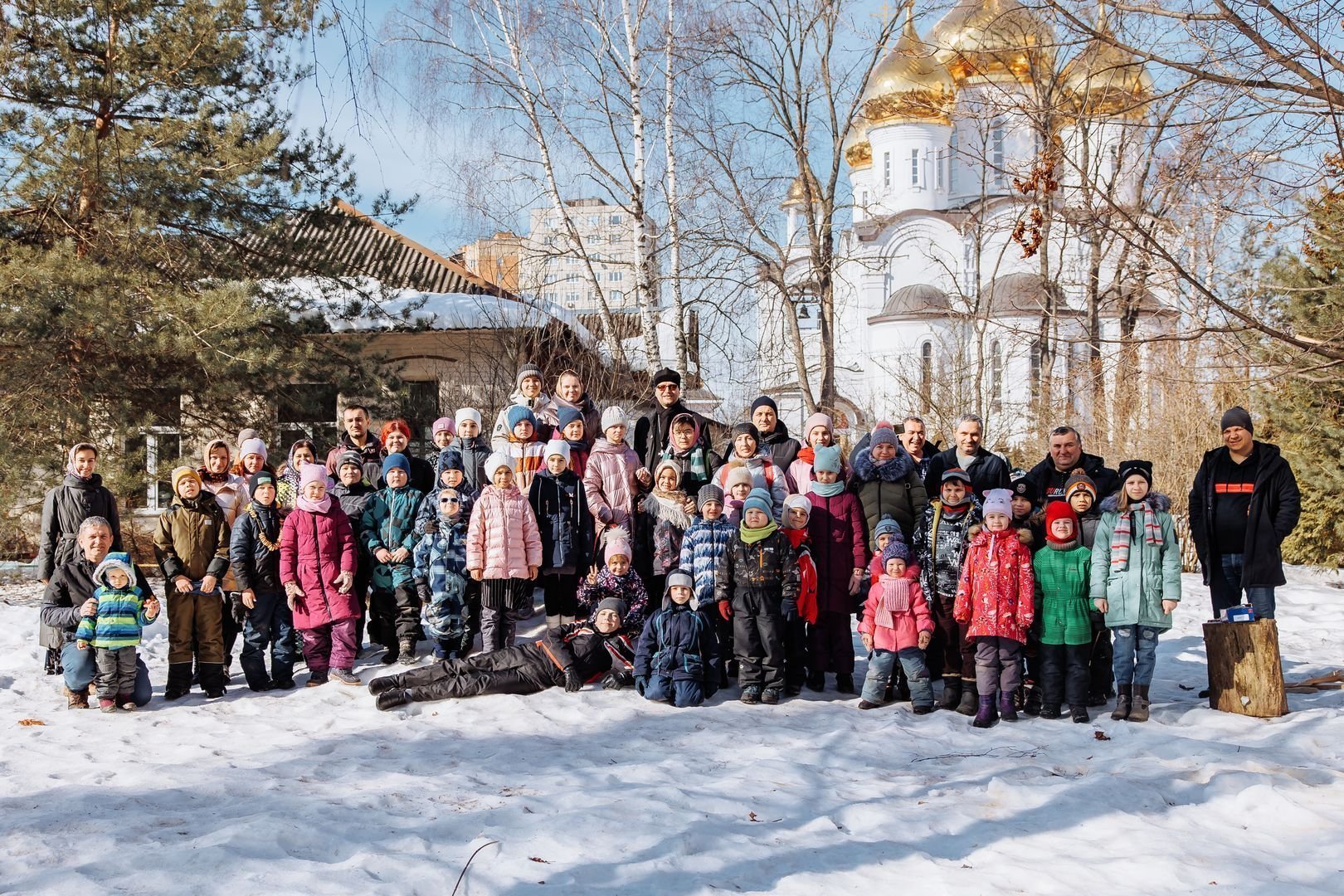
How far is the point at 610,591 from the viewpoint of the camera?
8.11 meters

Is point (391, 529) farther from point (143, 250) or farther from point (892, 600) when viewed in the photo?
point (143, 250)

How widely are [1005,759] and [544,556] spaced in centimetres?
349

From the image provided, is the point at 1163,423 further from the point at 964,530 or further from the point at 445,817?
the point at 445,817

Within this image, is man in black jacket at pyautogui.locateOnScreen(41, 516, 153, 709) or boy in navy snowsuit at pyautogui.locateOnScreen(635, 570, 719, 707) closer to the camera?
man in black jacket at pyautogui.locateOnScreen(41, 516, 153, 709)

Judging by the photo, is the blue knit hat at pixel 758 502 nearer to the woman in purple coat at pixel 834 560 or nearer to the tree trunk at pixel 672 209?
the woman in purple coat at pixel 834 560

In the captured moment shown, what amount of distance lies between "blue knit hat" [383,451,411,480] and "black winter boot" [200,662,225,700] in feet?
5.80

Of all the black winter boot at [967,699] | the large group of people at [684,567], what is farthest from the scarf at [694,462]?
the black winter boot at [967,699]

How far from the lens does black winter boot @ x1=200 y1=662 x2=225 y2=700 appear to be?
777cm

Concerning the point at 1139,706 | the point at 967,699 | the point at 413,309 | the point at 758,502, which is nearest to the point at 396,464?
the point at 758,502

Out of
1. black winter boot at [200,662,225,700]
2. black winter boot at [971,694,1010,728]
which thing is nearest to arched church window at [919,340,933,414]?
black winter boot at [971,694,1010,728]

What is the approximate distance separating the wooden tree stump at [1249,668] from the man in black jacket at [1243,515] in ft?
1.68

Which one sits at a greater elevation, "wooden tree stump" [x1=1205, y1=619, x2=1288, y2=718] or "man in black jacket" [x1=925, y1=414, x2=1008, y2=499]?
"man in black jacket" [x1=925, y1=414, x2=1008, y2=499]

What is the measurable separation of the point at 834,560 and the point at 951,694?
115 cm

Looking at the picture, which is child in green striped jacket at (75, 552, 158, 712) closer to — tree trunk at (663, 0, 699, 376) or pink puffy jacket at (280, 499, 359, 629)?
pink puffy jacket at (280, 499, 359, 629)
